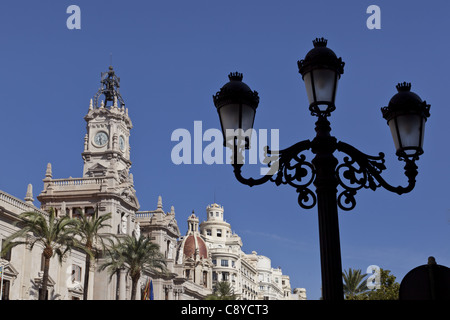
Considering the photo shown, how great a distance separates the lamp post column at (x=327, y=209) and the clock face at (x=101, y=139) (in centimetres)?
7515

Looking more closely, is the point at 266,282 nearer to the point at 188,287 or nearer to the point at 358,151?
the point at 188,287

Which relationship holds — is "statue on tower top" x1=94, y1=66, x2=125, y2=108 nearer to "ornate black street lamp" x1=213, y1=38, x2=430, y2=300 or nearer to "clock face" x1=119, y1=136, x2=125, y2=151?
"clock face" x1=119, y1=136, x2=125, y2=151

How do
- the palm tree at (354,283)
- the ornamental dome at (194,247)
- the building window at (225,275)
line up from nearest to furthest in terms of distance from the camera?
1. the palm tree at (354,283)
2. the ornamental dome at (194,247)
3. the building window at (225,275)

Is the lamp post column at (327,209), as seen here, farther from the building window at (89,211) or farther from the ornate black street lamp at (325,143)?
the building window at (89,211)

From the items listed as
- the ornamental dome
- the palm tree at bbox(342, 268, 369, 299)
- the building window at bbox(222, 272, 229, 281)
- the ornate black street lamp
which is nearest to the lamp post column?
the ornate black street lamp

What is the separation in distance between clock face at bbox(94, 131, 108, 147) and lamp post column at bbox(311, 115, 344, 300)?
75.2 meters

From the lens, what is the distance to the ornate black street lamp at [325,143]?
7.32 meters

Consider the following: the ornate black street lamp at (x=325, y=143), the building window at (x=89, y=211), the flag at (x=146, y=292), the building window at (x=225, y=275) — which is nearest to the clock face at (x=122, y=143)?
the building window at (x=89, y=211)

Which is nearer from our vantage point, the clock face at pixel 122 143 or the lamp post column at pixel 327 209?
the lamp post column at pixel 327 209

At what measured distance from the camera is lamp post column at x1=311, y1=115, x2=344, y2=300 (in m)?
6.84

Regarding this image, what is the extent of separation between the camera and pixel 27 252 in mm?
49281

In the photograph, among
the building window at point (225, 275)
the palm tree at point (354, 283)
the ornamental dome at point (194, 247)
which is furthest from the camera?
the building window at point (225, 275)
